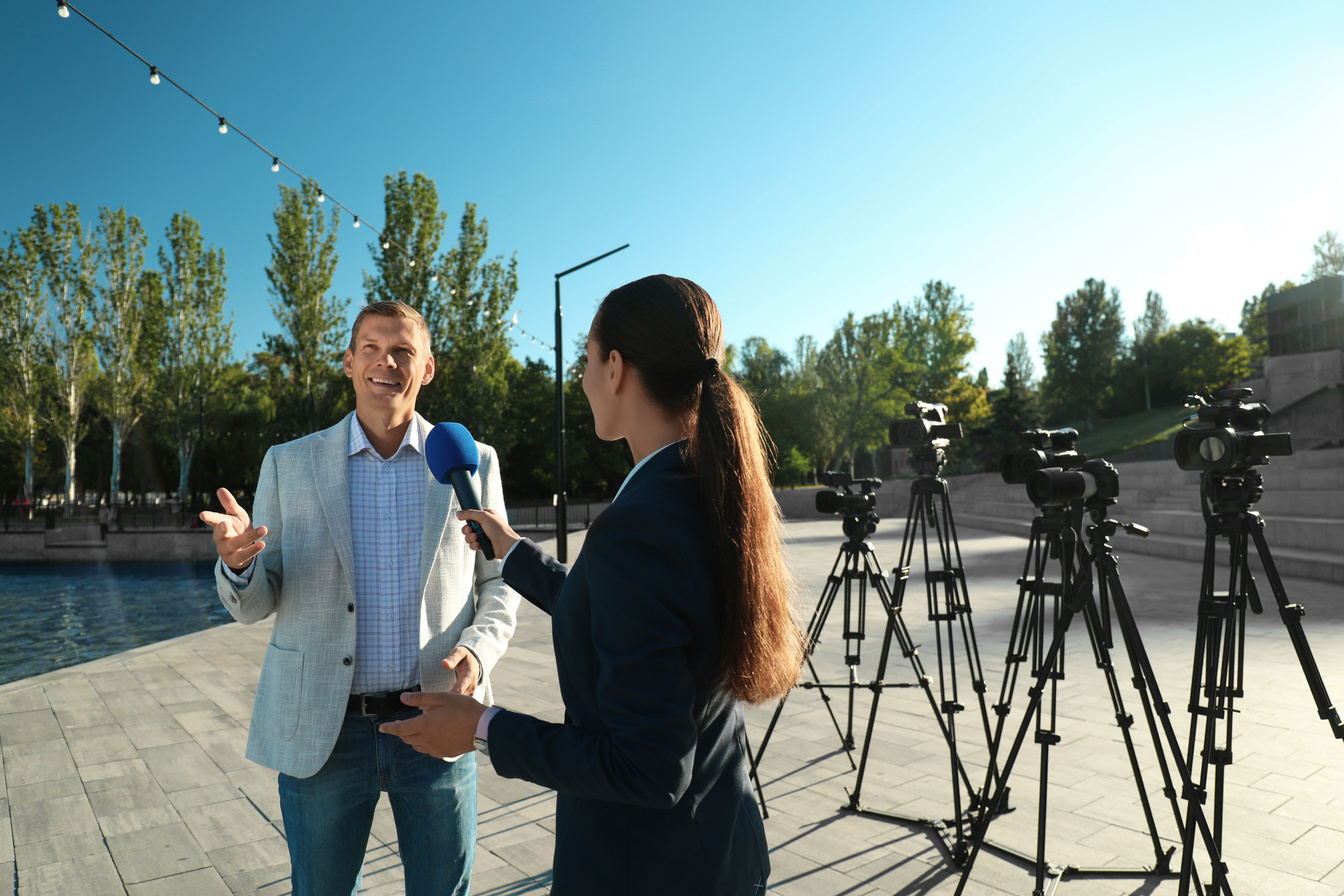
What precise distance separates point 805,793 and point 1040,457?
2366mm

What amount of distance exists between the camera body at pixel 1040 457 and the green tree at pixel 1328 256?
62504mm

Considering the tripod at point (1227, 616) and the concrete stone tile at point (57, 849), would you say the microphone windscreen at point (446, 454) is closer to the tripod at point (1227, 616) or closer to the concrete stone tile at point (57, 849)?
the tripod at point (1227, 616)

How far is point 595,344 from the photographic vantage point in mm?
1456

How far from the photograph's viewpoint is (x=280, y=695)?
213 centimetres

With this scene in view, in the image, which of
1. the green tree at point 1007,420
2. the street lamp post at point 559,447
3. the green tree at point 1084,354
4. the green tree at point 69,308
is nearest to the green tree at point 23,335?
the green tree at point 69,308

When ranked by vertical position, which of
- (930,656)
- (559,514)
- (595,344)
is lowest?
(930,656)

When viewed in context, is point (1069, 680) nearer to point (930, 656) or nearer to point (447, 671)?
point (930, 656)

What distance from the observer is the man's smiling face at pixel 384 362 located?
2346 mm

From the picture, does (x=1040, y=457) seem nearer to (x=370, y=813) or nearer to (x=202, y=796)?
(x=370, y=813)

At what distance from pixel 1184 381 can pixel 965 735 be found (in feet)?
199

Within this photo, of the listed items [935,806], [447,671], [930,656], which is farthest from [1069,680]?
[447,671]

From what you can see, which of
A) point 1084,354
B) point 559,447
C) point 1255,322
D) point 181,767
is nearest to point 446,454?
point 181,767

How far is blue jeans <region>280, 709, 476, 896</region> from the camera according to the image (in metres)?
2.05

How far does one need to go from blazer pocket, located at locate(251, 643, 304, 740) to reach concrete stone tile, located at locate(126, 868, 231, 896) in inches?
65.9
